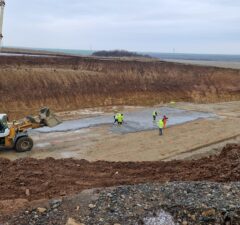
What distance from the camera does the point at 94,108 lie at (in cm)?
3134

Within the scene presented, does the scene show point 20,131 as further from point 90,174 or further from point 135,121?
point 135,121

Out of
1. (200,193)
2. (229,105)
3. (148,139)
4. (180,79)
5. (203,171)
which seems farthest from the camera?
(180,79)

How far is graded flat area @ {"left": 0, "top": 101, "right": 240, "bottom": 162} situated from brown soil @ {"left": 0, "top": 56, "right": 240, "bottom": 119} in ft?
26.2

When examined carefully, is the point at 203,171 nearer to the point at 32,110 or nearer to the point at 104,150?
the point at 104,150

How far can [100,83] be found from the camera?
35344mm

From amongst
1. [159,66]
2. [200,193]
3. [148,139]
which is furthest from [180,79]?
[200,193]

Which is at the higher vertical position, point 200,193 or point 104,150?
point 200,193

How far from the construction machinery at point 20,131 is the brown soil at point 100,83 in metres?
9.35

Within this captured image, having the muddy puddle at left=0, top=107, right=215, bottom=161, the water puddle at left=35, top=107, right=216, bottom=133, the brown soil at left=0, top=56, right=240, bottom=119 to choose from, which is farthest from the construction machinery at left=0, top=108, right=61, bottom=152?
the brown soil at left=0, top=56, right=240, bottom=119

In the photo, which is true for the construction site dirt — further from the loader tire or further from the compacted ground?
the loader tire

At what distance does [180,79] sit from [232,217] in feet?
112

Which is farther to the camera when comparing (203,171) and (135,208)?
(203,171)

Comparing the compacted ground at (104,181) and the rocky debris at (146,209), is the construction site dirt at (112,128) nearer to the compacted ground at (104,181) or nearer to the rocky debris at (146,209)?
the compacted ground at (104,181)

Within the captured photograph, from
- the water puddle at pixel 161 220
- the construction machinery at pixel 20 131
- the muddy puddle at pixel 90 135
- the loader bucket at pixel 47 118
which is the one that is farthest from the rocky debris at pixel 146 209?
the loader bucket at pixel 47 118
